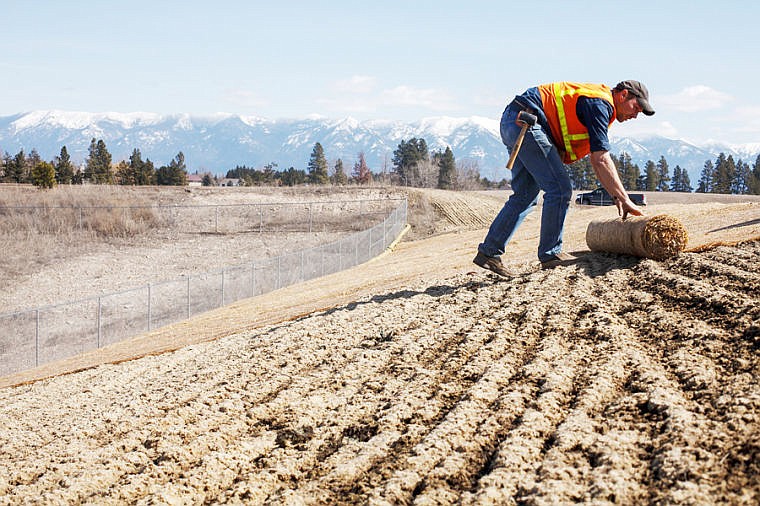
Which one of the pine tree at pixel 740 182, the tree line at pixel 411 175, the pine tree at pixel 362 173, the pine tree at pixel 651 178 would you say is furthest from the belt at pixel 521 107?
the pine tree at pixel 740 182

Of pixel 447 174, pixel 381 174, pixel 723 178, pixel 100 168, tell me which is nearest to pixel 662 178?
pixel 723 178

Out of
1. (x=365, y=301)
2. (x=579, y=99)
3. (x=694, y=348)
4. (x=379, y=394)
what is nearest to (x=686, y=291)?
(x=694, y=348)

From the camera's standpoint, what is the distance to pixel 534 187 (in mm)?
7793

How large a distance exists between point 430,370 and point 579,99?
3.49 m

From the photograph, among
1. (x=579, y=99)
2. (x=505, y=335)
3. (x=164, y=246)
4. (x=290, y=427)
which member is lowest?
(x=164, y=246)

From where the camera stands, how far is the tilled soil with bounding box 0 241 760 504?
3.41 m

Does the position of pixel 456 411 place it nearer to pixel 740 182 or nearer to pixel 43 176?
pixel 43 176

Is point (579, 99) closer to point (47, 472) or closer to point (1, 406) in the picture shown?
point (47, 472)

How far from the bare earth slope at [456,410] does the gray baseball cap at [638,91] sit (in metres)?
1.56

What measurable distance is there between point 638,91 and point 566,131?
0.81 metres

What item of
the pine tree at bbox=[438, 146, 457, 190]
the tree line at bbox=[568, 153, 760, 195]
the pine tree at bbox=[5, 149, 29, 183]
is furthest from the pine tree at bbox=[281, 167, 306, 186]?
the tree line at bbox=[568, 153, 760, 195]

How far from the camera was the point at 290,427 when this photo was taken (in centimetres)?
463

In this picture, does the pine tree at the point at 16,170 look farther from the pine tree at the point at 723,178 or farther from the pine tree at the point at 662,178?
the pine tree at the point at 723,178

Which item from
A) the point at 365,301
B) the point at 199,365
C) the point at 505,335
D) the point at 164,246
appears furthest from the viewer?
the point at 164,246
